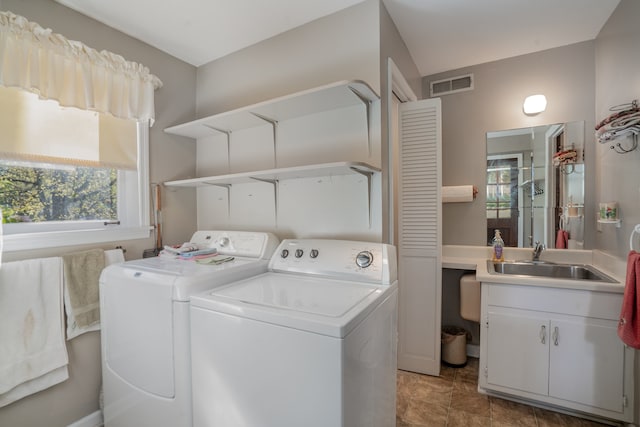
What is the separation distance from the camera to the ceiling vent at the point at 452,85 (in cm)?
252

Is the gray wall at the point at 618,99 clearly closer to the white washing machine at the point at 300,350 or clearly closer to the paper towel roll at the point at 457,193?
the paper towel roll at the point at 457,193

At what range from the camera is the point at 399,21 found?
1877 millimetres

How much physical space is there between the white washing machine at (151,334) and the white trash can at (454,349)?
1.66 metres

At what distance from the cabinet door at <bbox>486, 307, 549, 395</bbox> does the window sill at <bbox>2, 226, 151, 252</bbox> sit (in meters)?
2.45

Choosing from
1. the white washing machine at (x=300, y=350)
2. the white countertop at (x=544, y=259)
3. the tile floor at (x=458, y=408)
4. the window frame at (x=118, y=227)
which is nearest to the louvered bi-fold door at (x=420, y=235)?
the tile floor at (x=458, y=408)

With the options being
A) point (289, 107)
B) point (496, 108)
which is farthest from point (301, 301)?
point (496, 108)

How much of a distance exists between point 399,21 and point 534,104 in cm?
131

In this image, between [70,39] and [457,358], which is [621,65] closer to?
[457,358]

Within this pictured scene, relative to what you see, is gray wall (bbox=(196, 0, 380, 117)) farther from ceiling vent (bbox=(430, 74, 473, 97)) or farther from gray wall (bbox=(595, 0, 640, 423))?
gray wall (bbox=(595, 0, 640, 423))

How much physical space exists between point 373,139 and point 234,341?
125cm

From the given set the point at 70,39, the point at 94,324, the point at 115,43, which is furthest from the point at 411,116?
the point at 94,324

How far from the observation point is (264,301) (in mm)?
1113

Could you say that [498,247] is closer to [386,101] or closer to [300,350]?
[386,101]

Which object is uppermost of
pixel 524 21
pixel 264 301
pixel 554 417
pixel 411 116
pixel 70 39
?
pixel 524 21
